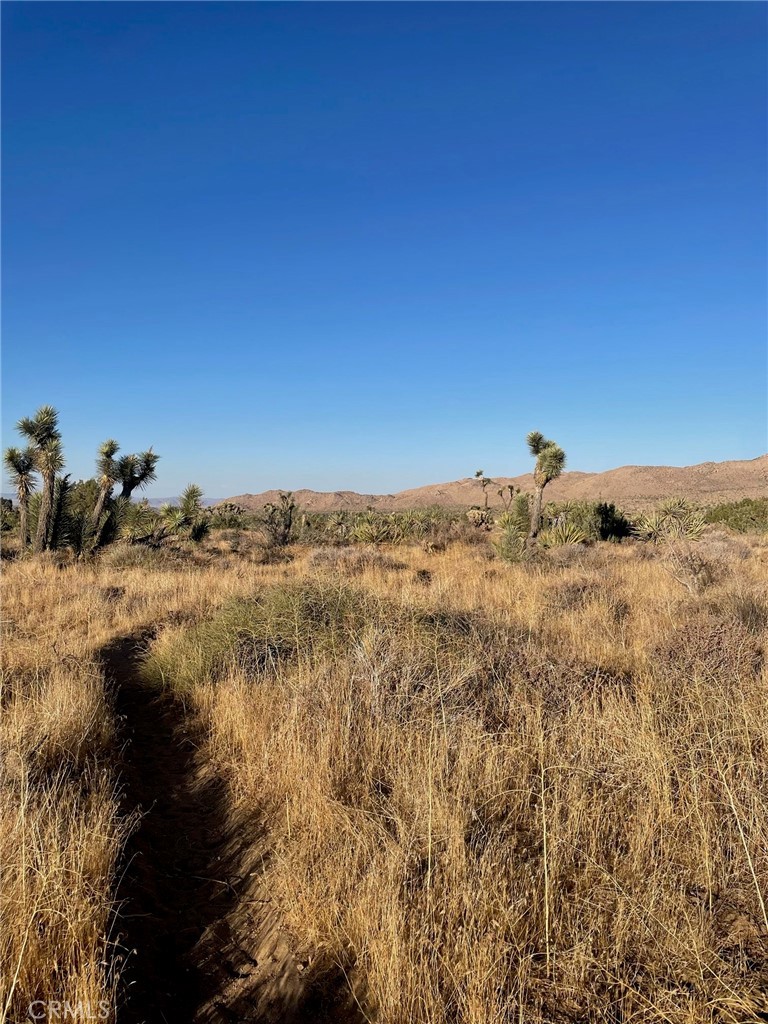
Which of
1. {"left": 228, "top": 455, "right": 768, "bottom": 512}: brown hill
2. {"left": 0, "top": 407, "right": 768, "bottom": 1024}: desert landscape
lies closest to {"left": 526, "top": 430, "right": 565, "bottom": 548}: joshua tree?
{"left": 0, "top": 407, "right": 768, "bottom": 1024}: desert landscape

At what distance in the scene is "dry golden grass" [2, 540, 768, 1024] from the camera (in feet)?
7.52

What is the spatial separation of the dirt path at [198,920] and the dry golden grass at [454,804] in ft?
0.38

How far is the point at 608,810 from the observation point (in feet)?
10.8

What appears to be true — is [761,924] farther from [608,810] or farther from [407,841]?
[407,841]

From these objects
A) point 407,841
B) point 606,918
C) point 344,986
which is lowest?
point 344,986

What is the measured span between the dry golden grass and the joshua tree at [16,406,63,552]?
12.2 metres

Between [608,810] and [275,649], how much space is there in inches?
166

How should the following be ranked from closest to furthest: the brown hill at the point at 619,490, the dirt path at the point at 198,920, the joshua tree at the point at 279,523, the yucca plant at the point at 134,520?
the dirt path at the point at 198,920
the yucca plant at the point at 134,520
the joshua tree at the point at 279,523
the brown hill at the point at 619,490

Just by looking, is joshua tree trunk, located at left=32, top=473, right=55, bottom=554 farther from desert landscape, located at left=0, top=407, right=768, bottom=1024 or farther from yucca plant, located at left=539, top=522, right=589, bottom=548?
yucca plant, located at left=539, top=522, right=589, bottom=548

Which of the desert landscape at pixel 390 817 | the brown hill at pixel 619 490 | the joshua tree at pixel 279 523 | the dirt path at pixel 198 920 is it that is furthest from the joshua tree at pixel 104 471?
the brown hill at pixel 619 490

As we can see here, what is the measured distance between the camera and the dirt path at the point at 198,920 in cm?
247

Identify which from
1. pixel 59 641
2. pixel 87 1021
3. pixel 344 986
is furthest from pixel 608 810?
pixel 59 641

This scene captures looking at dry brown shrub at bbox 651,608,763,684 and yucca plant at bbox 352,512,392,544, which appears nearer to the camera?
dry brown shrub at bbox 651,608,763,684

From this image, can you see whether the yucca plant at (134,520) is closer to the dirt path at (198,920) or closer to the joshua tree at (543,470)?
the joshua tree at (543,470)
